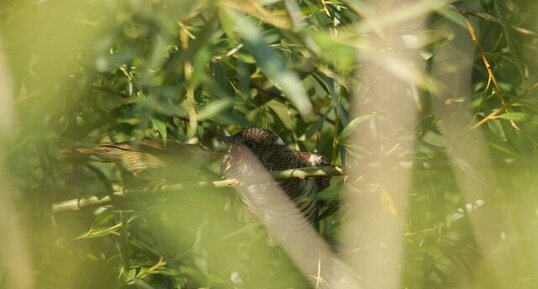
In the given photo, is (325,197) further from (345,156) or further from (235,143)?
(235,143)

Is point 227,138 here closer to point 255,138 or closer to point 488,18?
point 255,138

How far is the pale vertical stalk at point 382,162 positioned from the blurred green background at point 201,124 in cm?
3

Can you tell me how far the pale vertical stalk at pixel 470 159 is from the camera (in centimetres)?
172

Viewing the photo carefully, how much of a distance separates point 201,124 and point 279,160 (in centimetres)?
33

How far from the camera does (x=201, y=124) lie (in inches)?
78.7

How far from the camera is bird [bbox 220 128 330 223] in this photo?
6.89ft

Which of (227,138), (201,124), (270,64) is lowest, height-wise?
(227,138)

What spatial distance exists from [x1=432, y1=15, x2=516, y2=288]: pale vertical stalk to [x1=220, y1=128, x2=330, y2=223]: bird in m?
0.29

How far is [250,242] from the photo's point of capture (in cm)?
194

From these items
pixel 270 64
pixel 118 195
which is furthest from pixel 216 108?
pixel 118 195

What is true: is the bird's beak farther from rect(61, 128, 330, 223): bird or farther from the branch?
the branch

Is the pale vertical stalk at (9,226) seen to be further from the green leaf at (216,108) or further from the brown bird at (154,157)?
the brown bird at (154,157)

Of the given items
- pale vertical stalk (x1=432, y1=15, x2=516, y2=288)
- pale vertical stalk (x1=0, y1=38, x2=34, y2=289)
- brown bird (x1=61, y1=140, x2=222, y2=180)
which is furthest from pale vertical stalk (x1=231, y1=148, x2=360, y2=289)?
pale vertical stalk (x1=0, y1=38, x2=34, y2=289)

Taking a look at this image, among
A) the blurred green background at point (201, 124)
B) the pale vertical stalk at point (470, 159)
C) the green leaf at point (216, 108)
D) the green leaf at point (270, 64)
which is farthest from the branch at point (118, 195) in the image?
the green leaf at point (270, 64)
